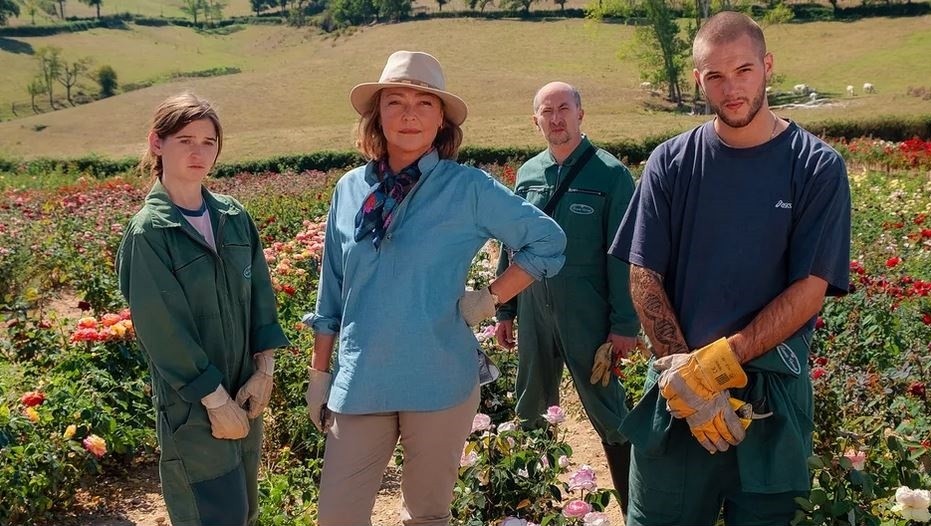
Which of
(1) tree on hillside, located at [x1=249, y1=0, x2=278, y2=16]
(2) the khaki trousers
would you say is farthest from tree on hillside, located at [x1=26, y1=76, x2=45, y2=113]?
(2) the khaki trousers

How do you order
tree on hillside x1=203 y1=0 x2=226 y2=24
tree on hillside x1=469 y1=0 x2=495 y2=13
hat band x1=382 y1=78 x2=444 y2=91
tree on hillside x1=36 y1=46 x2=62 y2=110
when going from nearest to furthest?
hat band x1=382 y1=78 x2=444 y2=91
tree on hillside x1=36 y1=46 x2=62 y2=110
tree on hillside x1=469 y1=0 x2=495 y2=13
tree on hillside x1=203 y1=0 x2=226 y2=24

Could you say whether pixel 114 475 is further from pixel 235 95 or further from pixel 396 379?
pixel 235 95

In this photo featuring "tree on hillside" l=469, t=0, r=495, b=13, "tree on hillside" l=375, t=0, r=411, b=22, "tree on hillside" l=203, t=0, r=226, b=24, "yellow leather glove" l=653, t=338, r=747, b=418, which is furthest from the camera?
"tree on hillside" l=203, t=0, r=226, b=24

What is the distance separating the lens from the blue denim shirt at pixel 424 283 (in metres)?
2.56

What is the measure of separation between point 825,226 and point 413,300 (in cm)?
113

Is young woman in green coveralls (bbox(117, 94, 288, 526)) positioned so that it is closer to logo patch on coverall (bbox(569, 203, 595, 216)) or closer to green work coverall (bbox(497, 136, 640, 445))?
green work coverall (bbox(497, 136, 640, 445))

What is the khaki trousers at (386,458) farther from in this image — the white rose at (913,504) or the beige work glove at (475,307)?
the white rose at (913,504)

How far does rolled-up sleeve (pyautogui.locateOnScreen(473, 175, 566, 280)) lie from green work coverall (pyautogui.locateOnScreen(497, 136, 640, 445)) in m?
0.99

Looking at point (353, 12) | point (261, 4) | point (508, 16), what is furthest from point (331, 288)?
point (261, 4)

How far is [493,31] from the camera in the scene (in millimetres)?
71938

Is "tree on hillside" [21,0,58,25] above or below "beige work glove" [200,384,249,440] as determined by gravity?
below

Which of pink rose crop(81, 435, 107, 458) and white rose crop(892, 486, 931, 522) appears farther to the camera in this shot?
pink rose crop(81, 435, 107, 458)

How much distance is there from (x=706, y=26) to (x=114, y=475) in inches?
143

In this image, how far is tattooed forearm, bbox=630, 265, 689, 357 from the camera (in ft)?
7.97
